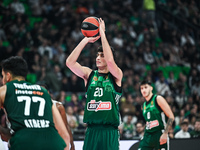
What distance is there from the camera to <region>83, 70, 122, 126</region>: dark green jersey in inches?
200

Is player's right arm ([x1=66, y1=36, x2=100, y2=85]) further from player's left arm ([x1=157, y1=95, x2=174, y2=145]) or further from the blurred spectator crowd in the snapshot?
the blurred spectator crowd

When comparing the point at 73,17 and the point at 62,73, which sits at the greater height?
the point at 73,17

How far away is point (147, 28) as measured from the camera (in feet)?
58.4

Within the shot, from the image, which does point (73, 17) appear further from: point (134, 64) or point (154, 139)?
point (154, 139)

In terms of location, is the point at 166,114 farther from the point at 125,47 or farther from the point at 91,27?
the point at 125,47

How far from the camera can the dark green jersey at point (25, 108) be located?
3.71m

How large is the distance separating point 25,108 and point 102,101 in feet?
5.38

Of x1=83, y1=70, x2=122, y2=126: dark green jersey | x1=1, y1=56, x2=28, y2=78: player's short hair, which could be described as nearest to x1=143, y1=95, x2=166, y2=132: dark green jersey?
x1=83, y1=70, x2=122, y2=126: dark green jersey

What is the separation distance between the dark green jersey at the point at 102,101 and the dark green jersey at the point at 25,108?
1.32 m

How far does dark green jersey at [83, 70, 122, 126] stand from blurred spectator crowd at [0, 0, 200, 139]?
537 cm

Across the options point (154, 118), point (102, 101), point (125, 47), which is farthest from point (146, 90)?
point (125, 47)

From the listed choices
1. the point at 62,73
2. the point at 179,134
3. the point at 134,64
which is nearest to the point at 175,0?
the point at 134,64

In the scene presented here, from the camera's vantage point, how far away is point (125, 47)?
52.6 ft

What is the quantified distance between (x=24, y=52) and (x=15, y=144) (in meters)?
9.06
